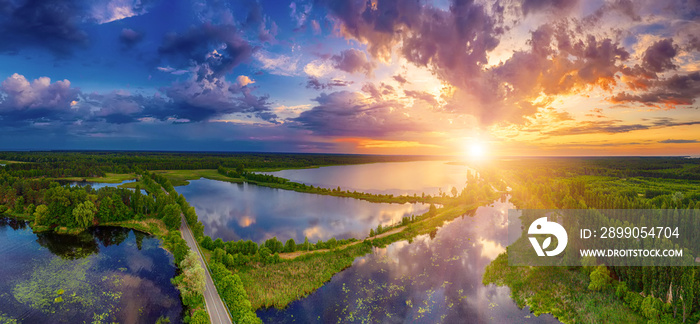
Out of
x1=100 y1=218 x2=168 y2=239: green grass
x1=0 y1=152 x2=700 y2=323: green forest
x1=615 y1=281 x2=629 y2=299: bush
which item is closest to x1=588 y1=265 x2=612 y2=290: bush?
x1=0 y1=152 x2=700 y2=323: green forest

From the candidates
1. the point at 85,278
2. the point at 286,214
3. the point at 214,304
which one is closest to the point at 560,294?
the point at 214,304

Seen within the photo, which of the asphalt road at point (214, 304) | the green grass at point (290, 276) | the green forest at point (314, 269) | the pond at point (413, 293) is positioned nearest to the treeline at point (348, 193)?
the green forest at point (314, 269)

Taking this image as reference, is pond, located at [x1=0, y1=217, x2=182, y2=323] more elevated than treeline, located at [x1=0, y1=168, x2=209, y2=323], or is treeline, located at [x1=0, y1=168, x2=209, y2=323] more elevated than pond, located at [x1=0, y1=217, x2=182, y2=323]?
treeline, located at [x1=0, y1=168, x2=209, y2=323]

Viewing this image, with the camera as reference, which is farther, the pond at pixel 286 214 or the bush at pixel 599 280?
the pond at pixel 286 214

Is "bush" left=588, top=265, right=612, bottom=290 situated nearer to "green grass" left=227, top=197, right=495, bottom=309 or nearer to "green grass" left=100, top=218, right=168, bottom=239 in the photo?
"green grass" left=227, top=197, right=495, bottom=309

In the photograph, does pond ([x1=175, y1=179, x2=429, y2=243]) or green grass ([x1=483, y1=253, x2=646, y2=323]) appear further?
pond ([x1=175, y1=179, x2=429, y2=243])

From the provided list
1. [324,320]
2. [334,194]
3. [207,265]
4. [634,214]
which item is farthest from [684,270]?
[334,194]

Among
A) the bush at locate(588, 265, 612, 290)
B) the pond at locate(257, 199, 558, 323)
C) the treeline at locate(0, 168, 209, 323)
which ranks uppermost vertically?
the treeline at locate(0, 168, 209, 323)

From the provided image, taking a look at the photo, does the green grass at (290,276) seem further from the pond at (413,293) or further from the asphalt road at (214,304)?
the asphalt road at (214,304)
